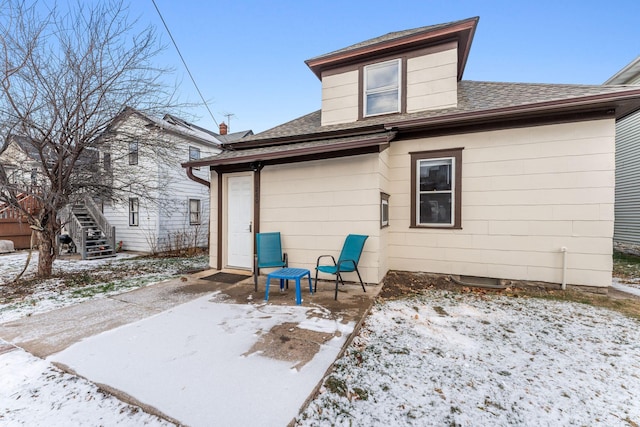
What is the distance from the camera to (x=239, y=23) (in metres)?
7.83

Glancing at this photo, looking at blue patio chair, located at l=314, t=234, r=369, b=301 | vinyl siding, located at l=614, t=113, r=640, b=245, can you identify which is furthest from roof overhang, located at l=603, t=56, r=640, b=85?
blue patio chair, located at l=314, t=234, r=369, b=301

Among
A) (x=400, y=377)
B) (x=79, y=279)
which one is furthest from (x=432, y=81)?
(x=79, y=279)

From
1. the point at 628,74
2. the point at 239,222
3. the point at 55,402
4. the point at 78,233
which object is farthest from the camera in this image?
the point at 78,233

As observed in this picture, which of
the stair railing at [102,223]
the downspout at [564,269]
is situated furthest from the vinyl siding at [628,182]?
the stair railing at [102,223]

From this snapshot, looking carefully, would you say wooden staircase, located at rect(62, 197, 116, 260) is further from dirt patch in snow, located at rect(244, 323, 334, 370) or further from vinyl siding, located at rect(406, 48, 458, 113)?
vinyl siding, located at rect(406, 48, 458, 113)

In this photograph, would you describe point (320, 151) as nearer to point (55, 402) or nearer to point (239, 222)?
point (239, 222)

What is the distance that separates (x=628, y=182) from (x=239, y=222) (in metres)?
12.3

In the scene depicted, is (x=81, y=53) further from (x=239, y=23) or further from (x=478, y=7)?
(x=478, y=7)

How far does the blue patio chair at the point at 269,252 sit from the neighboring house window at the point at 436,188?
2747mm

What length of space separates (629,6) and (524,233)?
8065mm

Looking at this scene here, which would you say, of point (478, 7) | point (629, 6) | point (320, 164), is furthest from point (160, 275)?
point (629, 6)

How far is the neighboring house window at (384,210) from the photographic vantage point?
4615mm

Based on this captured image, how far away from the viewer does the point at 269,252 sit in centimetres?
481

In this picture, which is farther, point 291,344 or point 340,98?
point 340,98
